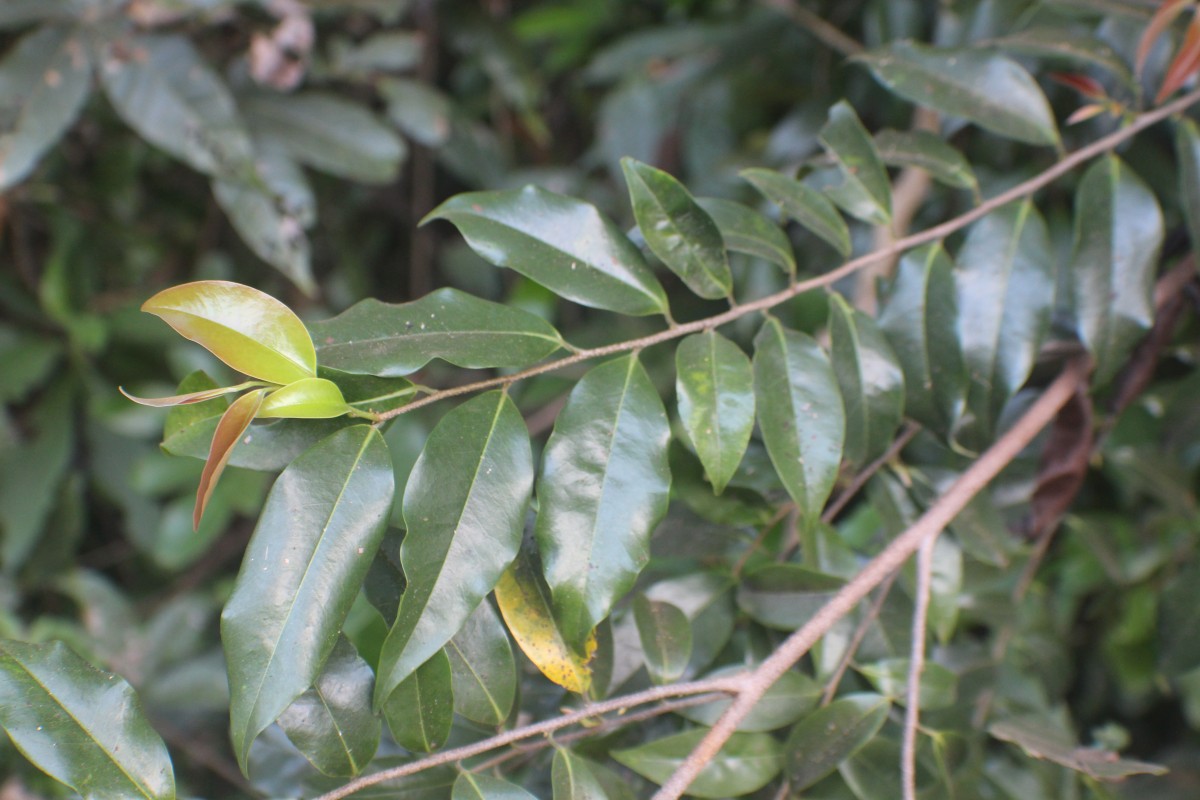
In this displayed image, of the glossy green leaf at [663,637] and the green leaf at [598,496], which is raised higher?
the green leaf at [598,496]

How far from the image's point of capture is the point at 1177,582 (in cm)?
67

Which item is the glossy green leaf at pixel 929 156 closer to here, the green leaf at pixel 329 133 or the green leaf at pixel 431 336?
the green leaf at pixel 431 336

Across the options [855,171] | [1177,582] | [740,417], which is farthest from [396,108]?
[1177,582]

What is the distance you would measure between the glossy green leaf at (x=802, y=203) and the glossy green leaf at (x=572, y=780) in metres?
0.34

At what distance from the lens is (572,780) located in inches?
15.7

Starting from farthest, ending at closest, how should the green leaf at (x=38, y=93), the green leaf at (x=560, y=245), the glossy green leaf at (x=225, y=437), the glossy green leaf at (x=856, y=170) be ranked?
the green leaf at (x=38, y=93)
the glossy green leaf at (x=856, y=170)
the green leaf at (x=560, y=245)
the glossy green leaf at (x=225, y=437)

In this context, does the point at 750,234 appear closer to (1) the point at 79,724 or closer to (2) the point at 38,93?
(1) the point at 79,724

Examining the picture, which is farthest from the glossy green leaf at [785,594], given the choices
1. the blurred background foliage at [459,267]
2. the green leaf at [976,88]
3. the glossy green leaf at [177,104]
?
the glossy green leaf at [177,104]

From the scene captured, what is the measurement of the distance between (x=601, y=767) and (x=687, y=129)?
39.1 inches

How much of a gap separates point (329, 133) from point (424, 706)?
84 centimetres

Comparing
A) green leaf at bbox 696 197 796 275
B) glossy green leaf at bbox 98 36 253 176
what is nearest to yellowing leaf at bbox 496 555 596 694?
green leaf at bbox 696 197 796 275

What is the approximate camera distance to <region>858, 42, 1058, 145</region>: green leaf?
577 millimetres

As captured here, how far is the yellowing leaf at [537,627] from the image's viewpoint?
0.43 meters

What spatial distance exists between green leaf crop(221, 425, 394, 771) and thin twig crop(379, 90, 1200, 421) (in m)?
0.04
